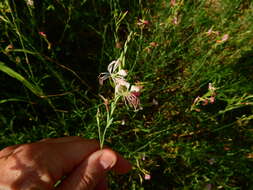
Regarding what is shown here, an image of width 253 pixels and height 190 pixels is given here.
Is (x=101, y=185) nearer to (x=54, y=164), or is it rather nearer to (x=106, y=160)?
(x=106, y=160)

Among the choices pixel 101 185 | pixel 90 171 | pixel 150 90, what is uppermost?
pixel 150 90

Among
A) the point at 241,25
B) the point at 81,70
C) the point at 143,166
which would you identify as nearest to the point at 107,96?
the point at 81,70

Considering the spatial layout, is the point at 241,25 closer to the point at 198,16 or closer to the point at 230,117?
the point at 198,16

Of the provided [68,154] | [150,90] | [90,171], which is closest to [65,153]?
[68,154]

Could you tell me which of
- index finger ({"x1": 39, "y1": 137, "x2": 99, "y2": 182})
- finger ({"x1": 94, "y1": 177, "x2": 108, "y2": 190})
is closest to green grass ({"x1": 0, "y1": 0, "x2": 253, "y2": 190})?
finger ({"x1": 94, "y1": 177, "x2": 108, "y2": 190})

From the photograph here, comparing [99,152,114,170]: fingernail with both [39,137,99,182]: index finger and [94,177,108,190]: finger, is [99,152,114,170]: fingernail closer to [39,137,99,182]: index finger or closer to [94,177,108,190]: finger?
[39,137,99,182]: index finger
